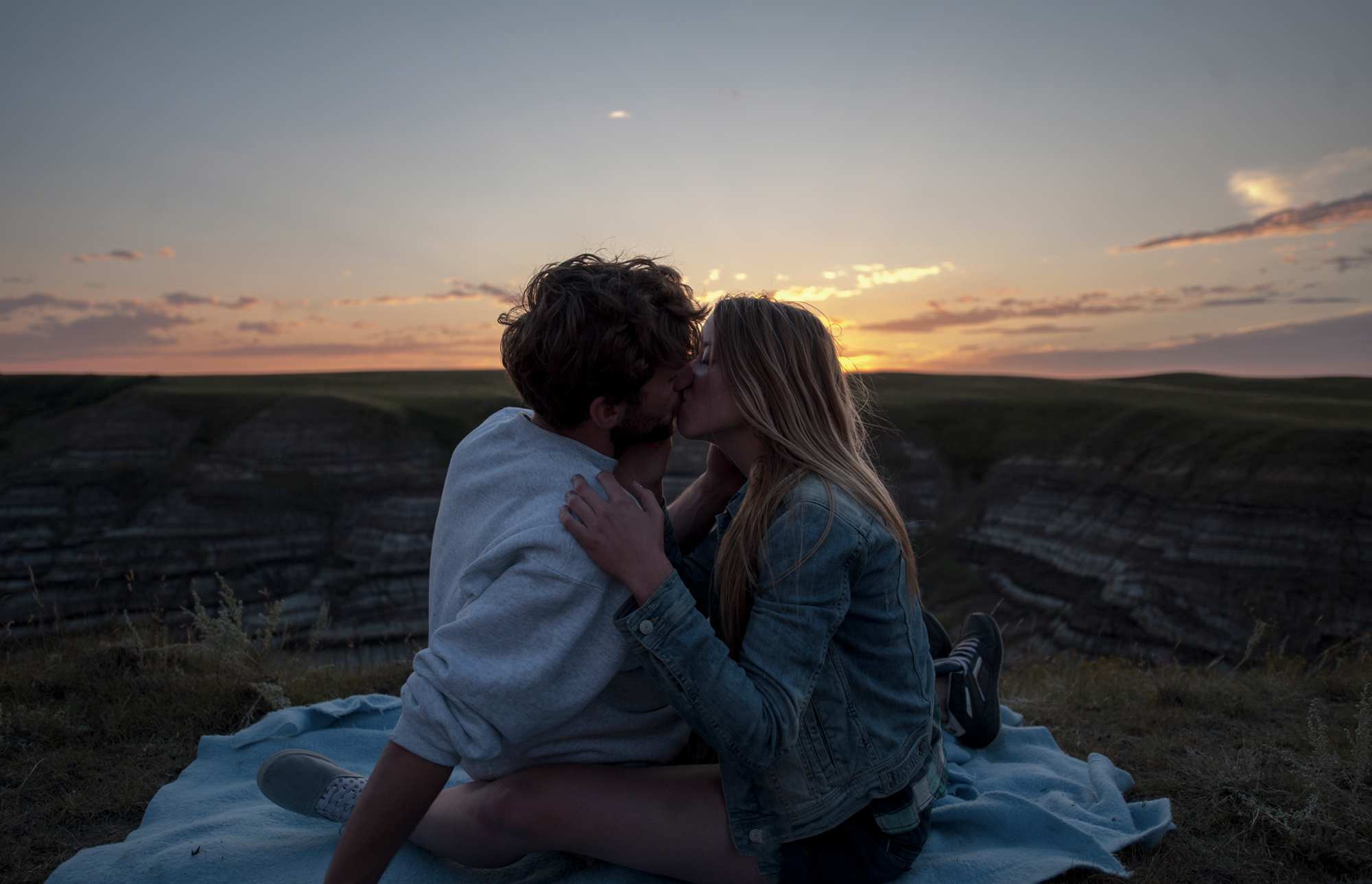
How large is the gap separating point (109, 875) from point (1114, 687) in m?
6.04

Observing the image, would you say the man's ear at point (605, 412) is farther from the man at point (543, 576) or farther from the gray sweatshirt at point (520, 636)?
the gray sweatshirt at point (520, 636)

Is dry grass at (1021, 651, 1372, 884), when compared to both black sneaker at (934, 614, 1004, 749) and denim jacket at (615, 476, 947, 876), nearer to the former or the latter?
black sneaker at (934, 614, 1004, 749)

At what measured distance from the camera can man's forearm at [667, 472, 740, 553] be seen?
137 inches

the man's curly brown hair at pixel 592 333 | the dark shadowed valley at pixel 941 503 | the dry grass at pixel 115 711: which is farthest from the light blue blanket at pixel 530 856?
the dark shadowed valley at pixel 941 503

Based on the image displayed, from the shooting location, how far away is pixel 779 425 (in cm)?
269

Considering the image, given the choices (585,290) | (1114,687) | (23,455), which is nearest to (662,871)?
(585,290)

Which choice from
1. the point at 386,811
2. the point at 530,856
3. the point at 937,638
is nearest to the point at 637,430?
the point at 386,811

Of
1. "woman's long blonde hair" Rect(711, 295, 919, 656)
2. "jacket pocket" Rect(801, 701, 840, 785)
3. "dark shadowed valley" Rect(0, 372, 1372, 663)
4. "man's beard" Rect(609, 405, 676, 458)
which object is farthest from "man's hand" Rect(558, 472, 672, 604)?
"dark shadowed valley" Rect(0, 372, 1372, 663)

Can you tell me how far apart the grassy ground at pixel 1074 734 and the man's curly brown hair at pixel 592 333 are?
8.92 ft

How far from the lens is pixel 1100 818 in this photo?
11.3 feet

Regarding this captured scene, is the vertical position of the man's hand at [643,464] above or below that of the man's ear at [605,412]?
below

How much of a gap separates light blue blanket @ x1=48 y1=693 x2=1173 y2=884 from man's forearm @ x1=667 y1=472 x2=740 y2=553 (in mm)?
1433

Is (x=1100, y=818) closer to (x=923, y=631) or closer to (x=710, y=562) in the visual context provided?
(x=923, y=631)

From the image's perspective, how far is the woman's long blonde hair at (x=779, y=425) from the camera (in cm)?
250
